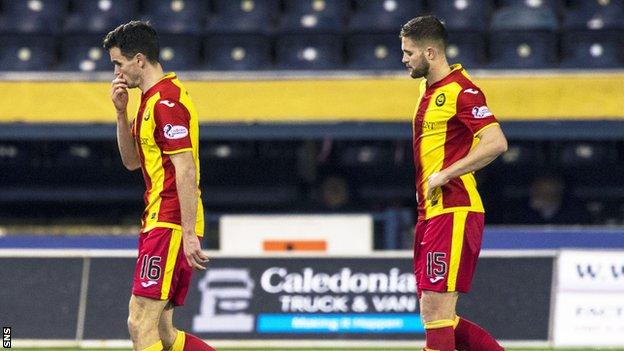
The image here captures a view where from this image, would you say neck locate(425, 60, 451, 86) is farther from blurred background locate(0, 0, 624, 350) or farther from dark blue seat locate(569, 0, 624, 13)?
dark blue seat locate(569, 0, 624, 13)

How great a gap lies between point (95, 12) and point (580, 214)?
16.6 feet

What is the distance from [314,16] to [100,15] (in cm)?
207

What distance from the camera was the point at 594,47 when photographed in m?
12.6

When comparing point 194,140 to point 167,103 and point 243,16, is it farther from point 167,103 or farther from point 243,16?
point 243,16

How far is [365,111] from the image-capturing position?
40.1 ft

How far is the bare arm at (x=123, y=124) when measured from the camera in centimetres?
594

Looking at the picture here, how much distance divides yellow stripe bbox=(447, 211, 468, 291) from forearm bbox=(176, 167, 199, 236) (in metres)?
1.18

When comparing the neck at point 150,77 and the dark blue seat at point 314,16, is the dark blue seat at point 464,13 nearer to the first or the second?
the dark blue seat at point 314,16

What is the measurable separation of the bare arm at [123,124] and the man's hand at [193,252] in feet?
2.02

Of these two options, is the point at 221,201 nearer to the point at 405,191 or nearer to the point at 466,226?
the point at 405,191

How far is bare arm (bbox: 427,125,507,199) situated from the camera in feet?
19.4

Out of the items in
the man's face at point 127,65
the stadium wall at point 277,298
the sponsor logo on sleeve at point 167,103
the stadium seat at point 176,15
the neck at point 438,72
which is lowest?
the stadium wall at point 277,298

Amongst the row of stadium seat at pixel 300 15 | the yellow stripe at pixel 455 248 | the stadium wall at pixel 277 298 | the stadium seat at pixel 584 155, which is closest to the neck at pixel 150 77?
the yellow stripe at pixel 455 248

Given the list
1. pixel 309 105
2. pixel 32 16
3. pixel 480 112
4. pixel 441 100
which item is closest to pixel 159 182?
pixel 441 100
